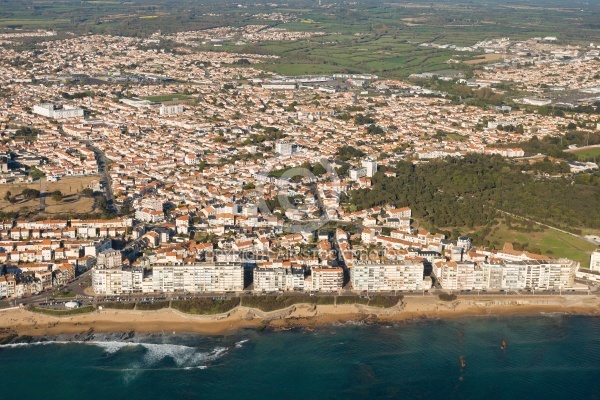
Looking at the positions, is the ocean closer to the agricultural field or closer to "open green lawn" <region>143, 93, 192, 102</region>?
"open green lawn" <region>143, 93, 192, 102</region>

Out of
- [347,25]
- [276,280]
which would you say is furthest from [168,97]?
[347,25]

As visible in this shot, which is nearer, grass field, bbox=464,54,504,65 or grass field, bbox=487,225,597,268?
grass field, bbox=487,225,597,268

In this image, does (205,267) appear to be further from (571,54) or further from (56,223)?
(571,54)

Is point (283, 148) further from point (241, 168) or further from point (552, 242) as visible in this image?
point (552, 242)

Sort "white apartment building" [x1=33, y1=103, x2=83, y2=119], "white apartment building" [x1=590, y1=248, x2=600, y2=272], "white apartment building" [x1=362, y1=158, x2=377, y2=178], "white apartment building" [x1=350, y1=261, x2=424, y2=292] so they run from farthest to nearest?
1. "white apartment building" [x1=33, y1=103, x2=83, y2=119]
2. "white apartment building" [x1=362, y1=158, x2=377, y2=178]
3. "white apartment building" [x1=590, y1=248, x2=600, y2=272]
4. "white apartment building" [x1=350, y1=261, x2=424, y2=292]

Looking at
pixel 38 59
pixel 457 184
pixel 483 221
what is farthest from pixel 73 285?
pixel 38 59

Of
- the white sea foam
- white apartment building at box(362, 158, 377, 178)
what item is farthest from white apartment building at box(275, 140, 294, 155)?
the white sea foam

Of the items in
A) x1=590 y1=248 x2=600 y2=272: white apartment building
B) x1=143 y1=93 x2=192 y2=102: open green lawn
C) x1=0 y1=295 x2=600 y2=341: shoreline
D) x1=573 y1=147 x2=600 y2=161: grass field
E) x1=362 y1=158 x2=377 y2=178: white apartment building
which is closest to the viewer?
x1=0 y1=295 x2=600 y2=341: shoreline
